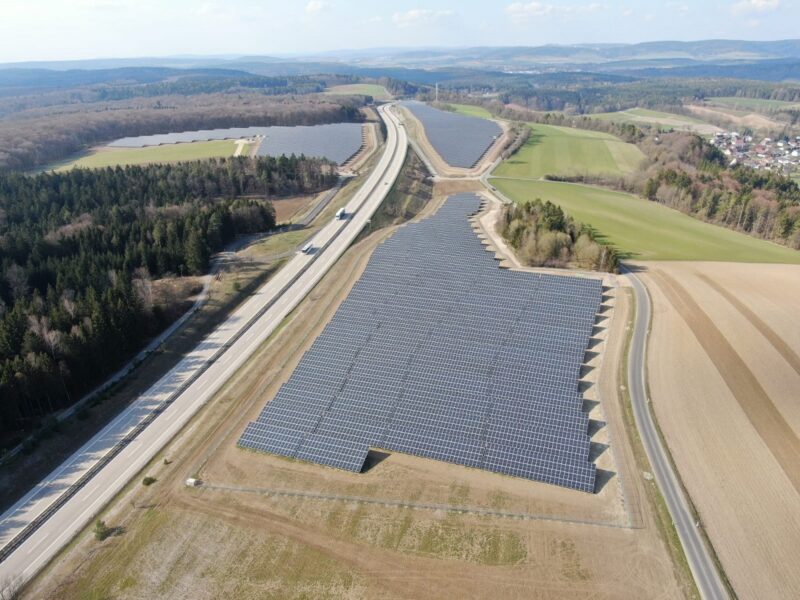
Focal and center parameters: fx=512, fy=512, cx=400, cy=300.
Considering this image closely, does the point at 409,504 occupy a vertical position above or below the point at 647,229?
below

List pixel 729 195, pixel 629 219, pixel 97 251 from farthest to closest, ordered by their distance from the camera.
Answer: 1. pixel 729 195
2. pixel 629 219
3. pixel 97 251

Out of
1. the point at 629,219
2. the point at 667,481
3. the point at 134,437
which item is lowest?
the point at 134,437

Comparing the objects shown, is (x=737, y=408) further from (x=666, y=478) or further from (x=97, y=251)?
(x=97, y=251)

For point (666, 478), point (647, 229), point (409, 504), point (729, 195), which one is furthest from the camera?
point (729, 195)

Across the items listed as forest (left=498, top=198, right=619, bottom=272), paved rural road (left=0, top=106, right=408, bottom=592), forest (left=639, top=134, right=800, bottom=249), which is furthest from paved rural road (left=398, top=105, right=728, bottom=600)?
forest (left=639, top=134, right=800, bottom=249)

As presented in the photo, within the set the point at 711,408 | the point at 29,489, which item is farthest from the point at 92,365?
the point at 711,408

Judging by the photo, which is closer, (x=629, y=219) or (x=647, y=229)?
(x=647, y=229)

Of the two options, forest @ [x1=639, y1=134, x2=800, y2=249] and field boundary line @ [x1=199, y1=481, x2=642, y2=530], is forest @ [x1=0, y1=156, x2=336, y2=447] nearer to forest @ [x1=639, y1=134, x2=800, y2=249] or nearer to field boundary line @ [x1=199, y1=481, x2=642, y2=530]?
field boundary line @ [x1=199, y1=481, x2=642, y2=530]

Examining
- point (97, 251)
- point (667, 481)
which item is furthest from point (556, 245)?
point (97, 251)
